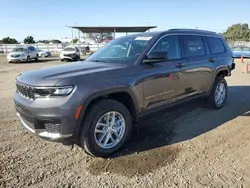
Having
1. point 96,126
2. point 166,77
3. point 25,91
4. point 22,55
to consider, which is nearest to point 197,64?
point 166,77

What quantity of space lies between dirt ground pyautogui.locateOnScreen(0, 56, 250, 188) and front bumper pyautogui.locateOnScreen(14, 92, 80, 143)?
1.70 ft

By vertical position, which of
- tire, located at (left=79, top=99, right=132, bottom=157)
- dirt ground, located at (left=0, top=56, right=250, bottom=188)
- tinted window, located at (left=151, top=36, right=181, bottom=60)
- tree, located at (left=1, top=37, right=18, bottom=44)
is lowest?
dirt ground, located at (left=0, top=56, right=250, bottom=188)

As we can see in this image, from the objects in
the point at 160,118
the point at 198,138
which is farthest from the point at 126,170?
the point at 160,118

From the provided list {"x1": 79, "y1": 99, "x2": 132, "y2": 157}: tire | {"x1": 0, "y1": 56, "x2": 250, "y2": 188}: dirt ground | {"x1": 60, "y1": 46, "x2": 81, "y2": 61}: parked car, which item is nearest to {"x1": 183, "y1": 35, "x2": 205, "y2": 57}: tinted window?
{"x1": 0, "y1": 56, "x2": 250, "y2": 188}: dirt ground

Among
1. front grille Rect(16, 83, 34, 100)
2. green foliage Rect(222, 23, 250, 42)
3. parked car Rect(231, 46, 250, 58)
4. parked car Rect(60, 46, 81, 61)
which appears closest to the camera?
front grille Rect(16, 83, 34, 100)

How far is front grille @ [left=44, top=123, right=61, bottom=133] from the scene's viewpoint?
10.7 ft

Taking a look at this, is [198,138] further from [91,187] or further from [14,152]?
[14,152]

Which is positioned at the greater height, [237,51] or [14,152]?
[237,51]

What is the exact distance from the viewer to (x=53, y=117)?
126 inches

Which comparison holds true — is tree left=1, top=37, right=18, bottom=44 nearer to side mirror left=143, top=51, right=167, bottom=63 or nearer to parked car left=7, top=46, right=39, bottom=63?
parked car left=7, top=46, right=39, bottom=63

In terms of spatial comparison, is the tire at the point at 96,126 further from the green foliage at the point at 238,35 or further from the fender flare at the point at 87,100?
the green foliage at the point at 238,35

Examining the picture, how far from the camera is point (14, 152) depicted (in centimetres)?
394

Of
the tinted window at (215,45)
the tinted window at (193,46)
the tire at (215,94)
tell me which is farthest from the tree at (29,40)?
the tinted window at (193,46)

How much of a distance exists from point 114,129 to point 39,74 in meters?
1.40
